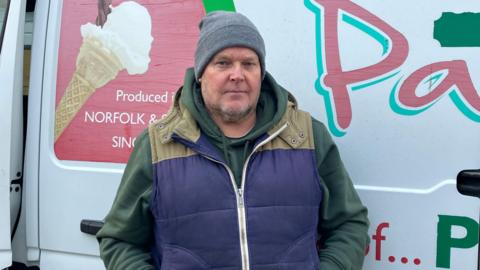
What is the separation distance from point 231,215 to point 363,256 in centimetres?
40

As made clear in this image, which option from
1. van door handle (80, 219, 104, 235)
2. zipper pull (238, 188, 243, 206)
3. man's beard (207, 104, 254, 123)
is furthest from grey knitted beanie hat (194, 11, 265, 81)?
van door handle (80, 219, 104, 235)

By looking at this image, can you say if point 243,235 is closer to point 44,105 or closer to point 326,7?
point 326,7

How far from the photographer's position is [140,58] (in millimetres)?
2143

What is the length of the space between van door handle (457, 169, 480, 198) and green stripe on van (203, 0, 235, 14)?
2.85ft

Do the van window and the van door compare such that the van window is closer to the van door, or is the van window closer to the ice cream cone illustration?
the van door

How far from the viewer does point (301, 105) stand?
1.94m

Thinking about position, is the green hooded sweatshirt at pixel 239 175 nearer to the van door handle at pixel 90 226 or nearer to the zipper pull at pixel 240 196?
the zipper pull at pixel 240 196

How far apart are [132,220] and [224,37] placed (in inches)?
22.4

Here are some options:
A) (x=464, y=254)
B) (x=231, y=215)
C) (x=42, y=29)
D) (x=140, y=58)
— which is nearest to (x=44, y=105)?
(x=42, y=29)

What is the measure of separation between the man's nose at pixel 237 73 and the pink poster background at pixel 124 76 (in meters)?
0.38

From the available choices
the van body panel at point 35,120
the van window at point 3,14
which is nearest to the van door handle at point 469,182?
the van body panel at point 35,120

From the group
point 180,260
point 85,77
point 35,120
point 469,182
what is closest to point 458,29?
point 469,182

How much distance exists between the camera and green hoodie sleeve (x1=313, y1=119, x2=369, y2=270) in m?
1.74

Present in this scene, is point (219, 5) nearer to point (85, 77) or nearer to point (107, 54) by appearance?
point (107, 54)
